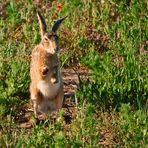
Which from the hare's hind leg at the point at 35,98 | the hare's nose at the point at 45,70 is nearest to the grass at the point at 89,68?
the hare's hind leg at the point at 35,98

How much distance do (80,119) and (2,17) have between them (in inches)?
165

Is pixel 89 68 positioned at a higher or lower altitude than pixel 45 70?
lower

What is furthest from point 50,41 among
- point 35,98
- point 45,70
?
point 35,98

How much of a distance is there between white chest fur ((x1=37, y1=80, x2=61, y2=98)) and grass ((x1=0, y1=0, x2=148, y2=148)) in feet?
0.82

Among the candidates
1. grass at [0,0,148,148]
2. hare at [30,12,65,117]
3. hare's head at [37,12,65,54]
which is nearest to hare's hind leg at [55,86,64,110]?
hare at [30,12,65,117]

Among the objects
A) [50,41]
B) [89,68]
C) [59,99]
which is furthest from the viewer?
[89,68]

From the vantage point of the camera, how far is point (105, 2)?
441 inches

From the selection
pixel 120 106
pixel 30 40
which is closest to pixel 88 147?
pixel 120 106

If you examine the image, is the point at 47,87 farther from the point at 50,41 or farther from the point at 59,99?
the point at 50,41

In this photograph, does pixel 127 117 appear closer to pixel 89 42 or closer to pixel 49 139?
pixel 49 139

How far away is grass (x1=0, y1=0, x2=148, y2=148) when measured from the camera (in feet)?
23.5

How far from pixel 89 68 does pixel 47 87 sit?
58.1 inches

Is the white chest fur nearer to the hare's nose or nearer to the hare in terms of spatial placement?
the hare

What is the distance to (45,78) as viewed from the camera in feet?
26.6
